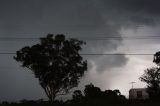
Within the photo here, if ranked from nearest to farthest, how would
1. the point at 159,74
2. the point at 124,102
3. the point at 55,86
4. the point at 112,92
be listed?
the point at 124,102 < the point at 55,86 < the point at 112,92 < the point at 159,74

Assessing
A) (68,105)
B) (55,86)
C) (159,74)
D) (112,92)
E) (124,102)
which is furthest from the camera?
(159,74)

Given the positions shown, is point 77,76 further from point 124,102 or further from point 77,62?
point 124,102

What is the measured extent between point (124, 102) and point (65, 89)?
2031cm

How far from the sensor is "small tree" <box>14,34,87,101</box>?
6869 cm

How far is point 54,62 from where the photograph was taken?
226 ft

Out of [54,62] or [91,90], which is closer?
[54,62]

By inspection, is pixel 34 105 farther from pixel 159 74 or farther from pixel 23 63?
pixel 159 74

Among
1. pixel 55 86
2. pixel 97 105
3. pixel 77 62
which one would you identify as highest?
pixel 77 62

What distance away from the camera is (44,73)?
69.3 m

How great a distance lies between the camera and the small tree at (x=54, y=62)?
2704 inches

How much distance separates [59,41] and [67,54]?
2837 millimetres

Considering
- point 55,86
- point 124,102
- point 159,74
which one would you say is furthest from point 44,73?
point 159,74

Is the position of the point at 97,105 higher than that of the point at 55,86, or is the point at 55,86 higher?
the point at 55,86

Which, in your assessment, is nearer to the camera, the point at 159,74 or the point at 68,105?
the point at 68,105
